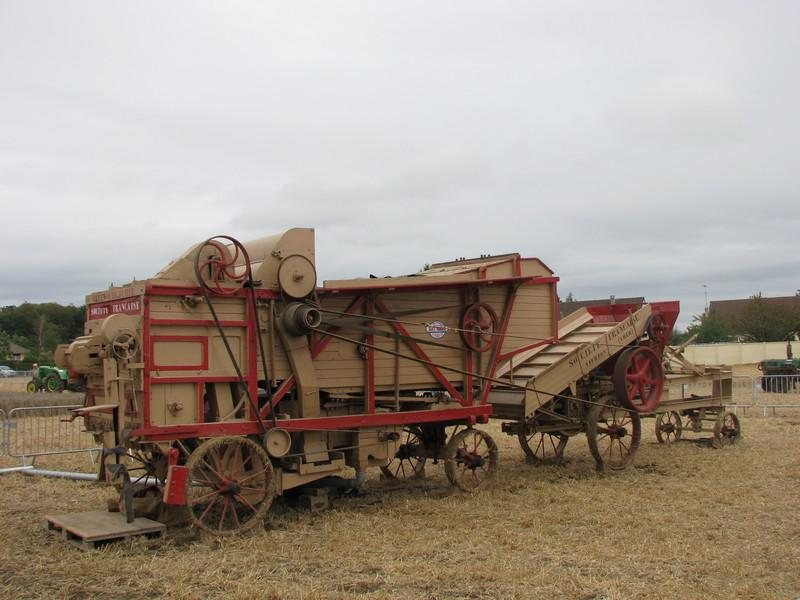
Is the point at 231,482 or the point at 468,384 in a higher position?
the point at 468,384

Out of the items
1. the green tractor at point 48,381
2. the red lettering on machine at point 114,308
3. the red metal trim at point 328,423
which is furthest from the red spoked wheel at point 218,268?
the green tractor at point 48,381

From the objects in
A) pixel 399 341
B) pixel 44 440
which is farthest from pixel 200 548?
pixel 44 440

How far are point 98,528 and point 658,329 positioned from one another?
851 centimetres

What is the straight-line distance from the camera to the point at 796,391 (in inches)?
1048

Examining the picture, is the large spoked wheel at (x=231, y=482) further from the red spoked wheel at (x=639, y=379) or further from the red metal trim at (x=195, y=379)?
the red spoked wheel at (x=639, y=379)

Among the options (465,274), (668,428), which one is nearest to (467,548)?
(465,274)

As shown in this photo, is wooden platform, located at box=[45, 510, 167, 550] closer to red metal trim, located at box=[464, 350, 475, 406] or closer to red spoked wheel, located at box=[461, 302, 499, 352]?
red metal trim, located at box=[464, 350, 475, 406]

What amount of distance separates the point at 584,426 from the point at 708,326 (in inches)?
2776

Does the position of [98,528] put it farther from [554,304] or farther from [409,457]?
[554,304]

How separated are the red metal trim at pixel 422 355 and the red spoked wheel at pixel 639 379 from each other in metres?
2.84

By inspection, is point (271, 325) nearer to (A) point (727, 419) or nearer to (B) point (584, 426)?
(B) point (584, 426)

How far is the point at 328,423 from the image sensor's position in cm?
830

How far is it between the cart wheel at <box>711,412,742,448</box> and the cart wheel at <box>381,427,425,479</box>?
5.48 metres

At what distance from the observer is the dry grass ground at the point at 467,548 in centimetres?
585
